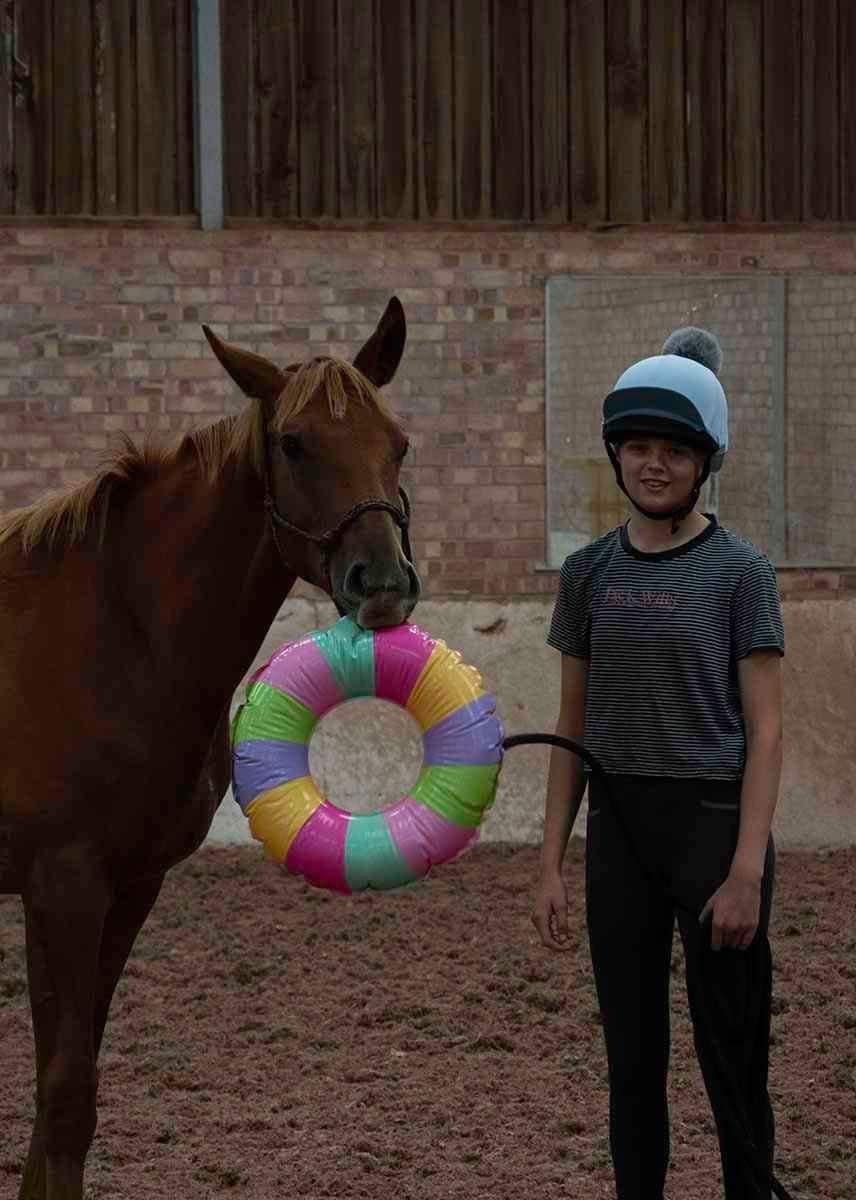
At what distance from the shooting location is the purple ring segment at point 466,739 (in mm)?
4039

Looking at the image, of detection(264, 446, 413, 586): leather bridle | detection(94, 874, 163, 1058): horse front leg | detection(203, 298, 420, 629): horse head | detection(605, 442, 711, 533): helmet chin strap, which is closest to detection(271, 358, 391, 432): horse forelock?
detection(203, 298, 420, 629): horse head

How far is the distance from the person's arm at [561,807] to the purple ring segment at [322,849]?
1.60ft

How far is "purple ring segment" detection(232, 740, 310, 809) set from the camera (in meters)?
Result: 4.09

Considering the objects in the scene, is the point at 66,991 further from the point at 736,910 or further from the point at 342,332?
the point at 342,332

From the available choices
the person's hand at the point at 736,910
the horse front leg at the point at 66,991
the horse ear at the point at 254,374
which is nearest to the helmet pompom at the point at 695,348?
the horse ear at the point at 254,374

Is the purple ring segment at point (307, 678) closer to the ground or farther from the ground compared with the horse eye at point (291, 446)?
closer to the ground

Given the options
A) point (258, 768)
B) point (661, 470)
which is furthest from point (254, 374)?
point (661, 470)

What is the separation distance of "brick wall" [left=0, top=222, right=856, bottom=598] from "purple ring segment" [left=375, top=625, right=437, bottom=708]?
179 inches

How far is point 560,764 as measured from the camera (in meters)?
3.83

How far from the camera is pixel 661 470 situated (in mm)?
3594

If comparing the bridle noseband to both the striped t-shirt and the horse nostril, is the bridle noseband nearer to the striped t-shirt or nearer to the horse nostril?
the horse nostril

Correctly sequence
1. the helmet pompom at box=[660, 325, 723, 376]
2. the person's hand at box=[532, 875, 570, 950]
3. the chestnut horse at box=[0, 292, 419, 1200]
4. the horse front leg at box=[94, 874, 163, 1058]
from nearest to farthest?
the person's hand at box=[532, 875, 570, 950] < the chestnut horse at box=[0, 292, 419, 1200] < the horse front leg at box=[94, 874, 163, 1058] < the helmet pompom at box=[660, 325, 723, 376]

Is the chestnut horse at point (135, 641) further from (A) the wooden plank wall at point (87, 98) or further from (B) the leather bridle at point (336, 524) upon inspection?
(A) the wooden plank wall at point (87, 98)

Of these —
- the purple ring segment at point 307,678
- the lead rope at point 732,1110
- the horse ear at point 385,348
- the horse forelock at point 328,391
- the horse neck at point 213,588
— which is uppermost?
the horse ear at point 385,348
